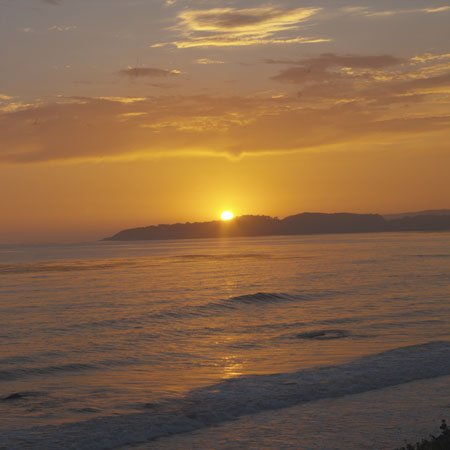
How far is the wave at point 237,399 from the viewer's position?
13789mm

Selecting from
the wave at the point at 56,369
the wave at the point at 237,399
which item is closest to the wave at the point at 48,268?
the wave at the point at 56,369

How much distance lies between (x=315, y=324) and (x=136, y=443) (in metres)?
19.6

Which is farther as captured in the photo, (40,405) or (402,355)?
(402,355)

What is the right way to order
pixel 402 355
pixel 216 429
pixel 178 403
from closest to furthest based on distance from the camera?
pixel 216 429
pixel 178 403
pixel 402 355

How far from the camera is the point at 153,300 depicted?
45.4 m

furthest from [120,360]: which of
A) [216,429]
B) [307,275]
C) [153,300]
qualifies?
[307,275]

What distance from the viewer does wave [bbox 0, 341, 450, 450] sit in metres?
13.8

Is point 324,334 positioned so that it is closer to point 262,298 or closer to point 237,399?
point 237,399

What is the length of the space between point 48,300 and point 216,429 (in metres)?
33.8

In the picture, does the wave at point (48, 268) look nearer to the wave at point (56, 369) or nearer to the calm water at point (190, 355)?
the calm water at point (190, 355)

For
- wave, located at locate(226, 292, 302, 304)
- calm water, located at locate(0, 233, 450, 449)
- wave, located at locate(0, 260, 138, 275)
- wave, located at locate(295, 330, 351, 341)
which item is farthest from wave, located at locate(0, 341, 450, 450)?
wave, located at locate(0, 260, 138, 275)

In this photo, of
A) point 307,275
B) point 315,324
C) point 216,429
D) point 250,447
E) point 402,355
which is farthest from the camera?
point 307,275

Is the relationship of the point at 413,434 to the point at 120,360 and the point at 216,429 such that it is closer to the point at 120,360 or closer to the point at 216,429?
the point at 216,429

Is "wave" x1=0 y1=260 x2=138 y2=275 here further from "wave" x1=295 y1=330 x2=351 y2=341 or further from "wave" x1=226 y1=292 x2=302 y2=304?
"wave" x1=295 y1=330 x2=351 y2=341
